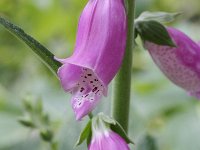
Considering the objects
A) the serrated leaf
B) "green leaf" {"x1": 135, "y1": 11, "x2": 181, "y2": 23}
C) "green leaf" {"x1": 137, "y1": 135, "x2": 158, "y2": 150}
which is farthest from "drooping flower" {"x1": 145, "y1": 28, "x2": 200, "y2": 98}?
the serrated leaf

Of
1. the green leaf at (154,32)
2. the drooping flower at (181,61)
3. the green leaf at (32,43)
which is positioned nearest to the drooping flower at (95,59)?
the green leaf at (32,43)

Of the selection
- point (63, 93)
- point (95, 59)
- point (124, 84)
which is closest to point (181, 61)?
point (124, 84)

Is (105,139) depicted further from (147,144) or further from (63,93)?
(63,93)

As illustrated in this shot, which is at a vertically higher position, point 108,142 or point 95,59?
point 95,59

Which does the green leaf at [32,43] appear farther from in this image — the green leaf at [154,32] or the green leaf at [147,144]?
the green leaf at [147,144]

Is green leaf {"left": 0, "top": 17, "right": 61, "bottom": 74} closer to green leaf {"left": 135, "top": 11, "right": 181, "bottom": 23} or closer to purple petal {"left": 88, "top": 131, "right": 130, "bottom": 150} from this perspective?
purple petal {"left": 88, "top": 131, "right": 130, "bottom": 150}

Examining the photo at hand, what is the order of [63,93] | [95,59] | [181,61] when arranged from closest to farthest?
[95,59], [181,61], [63,93]

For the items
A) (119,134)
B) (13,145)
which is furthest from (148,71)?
(119,134)
